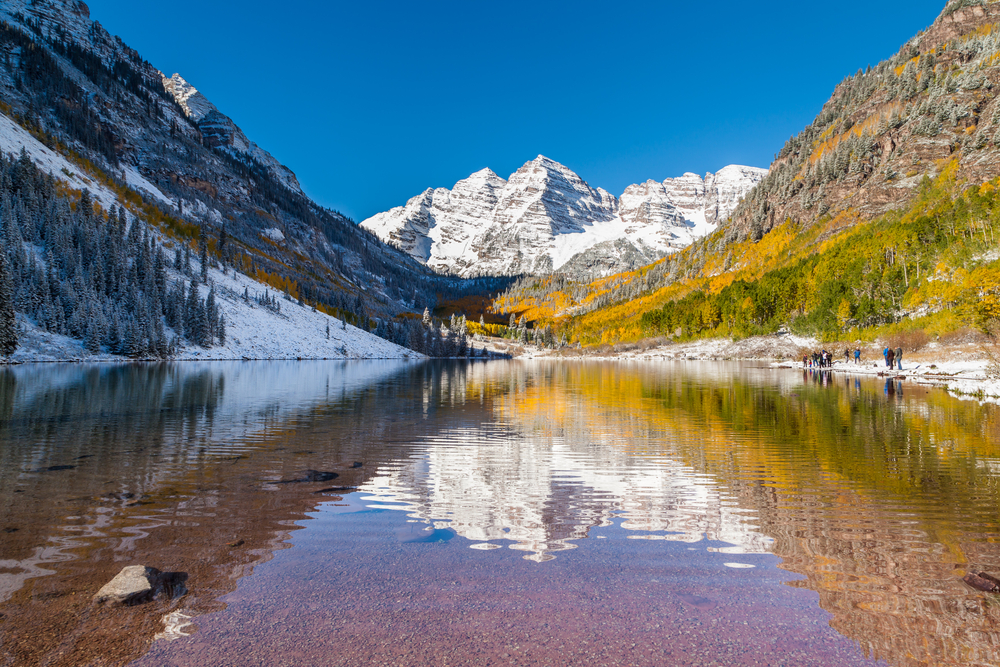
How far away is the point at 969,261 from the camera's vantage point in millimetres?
74875

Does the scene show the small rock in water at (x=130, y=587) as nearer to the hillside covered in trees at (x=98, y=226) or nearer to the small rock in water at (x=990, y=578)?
the small rock in water at (x=990, y=578)

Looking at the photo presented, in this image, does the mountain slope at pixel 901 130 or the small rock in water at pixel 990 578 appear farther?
the mountain slope at pixel 901 130

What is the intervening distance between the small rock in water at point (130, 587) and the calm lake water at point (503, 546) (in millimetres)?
198

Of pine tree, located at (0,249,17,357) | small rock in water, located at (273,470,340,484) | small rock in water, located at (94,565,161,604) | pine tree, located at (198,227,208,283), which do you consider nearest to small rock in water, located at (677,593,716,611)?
small rock in water, located at (94,565,161,604)

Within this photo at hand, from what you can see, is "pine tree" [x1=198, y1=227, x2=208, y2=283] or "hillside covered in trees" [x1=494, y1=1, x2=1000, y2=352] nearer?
"hillside covered in trees" [x1=494, y1=1, x2=1000, y2=352]

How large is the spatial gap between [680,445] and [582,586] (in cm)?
1214

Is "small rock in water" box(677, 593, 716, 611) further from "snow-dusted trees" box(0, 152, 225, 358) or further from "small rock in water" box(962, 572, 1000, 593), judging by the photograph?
"snow-dusted trees" box(0, 152, 225, 358)

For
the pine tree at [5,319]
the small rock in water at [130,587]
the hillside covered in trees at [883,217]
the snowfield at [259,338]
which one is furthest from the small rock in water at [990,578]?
the snowfield at [259,338]

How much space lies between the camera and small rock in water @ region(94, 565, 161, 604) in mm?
6172

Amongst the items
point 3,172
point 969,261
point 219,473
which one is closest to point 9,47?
point 3,172

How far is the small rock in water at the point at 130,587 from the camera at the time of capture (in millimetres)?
6172

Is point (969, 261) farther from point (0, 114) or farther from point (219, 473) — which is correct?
point (0, 114)

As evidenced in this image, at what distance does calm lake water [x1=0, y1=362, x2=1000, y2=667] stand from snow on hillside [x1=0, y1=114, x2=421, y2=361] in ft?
289

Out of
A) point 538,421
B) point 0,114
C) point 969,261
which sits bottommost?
point 538,421
